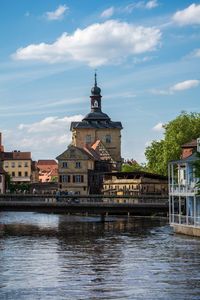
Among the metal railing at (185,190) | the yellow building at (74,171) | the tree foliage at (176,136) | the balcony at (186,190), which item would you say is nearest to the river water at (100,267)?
the balcony at (186,190)

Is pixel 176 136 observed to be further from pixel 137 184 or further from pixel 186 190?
pixel 186 190

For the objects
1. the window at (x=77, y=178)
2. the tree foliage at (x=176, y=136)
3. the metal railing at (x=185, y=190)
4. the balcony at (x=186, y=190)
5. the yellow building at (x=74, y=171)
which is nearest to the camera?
the metal railing at (x=185, y=190)

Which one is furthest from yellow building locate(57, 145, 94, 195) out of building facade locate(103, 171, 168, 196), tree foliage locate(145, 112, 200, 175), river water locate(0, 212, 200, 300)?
river water locate(0, 212, 200, 300)

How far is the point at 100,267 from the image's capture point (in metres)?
44.3

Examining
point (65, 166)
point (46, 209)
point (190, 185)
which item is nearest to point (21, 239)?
point (190, 185)

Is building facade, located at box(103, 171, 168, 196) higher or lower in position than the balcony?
higher

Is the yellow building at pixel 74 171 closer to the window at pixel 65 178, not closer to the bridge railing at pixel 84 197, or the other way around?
the window at pixel 65 178

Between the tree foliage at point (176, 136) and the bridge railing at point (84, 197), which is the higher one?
the tree foliage at point (176, 136)

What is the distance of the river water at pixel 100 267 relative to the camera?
1371 inches

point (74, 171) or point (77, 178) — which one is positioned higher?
point (74, 171)

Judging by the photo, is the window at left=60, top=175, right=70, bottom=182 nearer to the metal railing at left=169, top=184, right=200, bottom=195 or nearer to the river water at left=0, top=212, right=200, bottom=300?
the metal railing at left=169, top=184, right=200, bottom=195

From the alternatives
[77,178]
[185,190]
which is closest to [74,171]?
[77,178]

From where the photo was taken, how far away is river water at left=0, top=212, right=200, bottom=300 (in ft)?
114

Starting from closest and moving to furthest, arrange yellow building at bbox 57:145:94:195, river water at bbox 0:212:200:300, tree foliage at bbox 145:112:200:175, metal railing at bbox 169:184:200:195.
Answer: river water at bbox 0:212:200:300 < metal railing at bbox 169:184:200:195 < tree foliage at bbox 145:112:200:175 < yellow building at bbox 57:145:94:195
